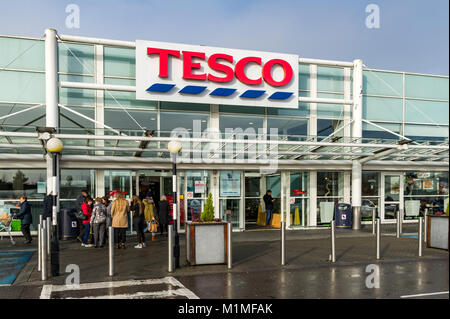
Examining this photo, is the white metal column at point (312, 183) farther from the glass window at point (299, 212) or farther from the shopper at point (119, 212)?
the shopper at point (119, 212)

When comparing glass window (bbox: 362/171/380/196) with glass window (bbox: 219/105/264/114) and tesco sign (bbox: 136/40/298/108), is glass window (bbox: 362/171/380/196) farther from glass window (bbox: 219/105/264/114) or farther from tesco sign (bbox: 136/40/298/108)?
glass window (bbox: 219/105/264/114)

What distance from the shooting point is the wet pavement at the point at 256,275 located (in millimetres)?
6695

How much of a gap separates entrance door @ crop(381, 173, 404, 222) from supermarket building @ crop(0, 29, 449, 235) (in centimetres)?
6

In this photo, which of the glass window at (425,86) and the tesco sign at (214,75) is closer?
the tesco sign at (214,75)

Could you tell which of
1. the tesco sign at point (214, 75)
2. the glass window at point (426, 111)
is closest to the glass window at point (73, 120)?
the tesco sign at point (214, 75)

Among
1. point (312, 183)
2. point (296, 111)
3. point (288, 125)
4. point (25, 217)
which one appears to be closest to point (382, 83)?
point (296, 111)

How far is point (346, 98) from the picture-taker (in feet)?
55.9

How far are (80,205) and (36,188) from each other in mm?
2498

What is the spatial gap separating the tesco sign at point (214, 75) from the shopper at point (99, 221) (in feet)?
14.6

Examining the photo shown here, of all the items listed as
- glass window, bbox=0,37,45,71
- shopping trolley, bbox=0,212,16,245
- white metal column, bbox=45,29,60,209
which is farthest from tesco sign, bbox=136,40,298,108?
shopping trolley, bbox=0,212,16,245

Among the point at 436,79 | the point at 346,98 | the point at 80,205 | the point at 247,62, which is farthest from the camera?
the point at 436,79

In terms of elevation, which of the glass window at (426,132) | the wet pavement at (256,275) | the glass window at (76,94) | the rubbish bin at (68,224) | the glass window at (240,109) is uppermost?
the glass window at (76,94)
